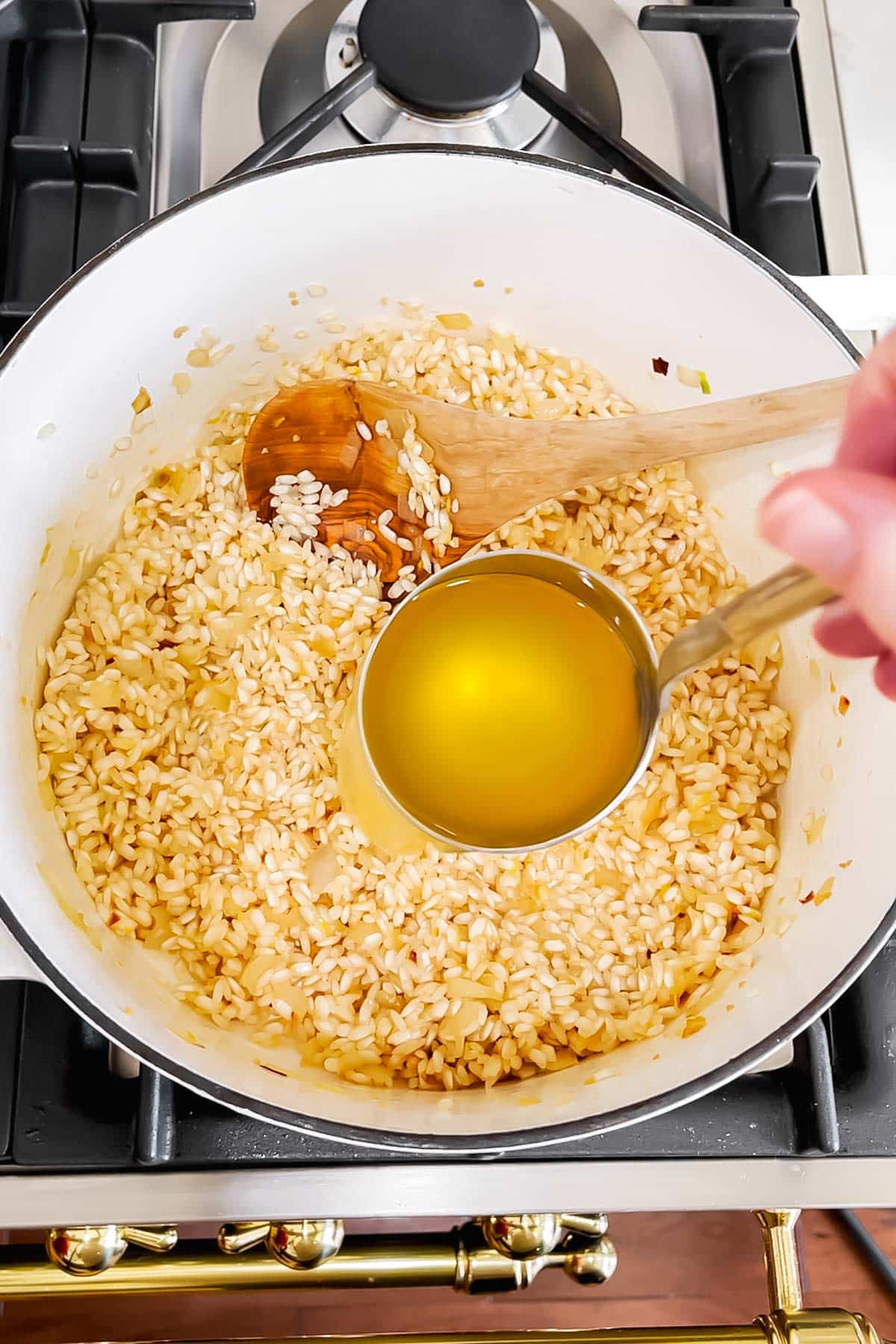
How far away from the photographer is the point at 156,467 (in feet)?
3.69

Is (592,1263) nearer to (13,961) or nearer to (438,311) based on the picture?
(13,961)

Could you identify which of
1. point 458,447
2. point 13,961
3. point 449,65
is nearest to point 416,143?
point 449,65

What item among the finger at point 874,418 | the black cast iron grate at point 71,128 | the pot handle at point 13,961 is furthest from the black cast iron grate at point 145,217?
the finger at point 874,418

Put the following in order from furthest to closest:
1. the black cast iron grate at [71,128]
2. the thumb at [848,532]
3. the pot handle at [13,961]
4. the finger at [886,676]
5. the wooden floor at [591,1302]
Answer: the wooden floor at [591,1302] < the black cast iron grate at [71,128] < the pot handle at [13,961] < the finger at [886,676] < the thumb at [848,532]

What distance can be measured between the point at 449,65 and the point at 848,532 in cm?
84

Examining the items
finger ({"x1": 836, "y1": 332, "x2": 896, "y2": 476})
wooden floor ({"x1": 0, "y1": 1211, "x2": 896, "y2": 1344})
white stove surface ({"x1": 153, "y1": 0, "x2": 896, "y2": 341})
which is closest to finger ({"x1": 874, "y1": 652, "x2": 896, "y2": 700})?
finger ({"x1": 836, "y1": 332, "x2": 896, "y2": 476})

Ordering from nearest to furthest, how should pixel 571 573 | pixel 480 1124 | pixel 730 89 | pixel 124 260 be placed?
pixel 480 1124, pixel 124 260, pixel 571 573, pixel 730 89

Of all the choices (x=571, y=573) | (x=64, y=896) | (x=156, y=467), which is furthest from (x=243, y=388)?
(x=64, y=896)

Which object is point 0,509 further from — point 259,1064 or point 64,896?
point 259,1064

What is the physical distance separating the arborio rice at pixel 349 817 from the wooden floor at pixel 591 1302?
2.47 ft

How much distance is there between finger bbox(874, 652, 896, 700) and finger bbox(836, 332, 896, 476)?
17cm

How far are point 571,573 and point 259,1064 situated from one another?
20.4 inches

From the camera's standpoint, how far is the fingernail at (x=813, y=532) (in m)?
0.47

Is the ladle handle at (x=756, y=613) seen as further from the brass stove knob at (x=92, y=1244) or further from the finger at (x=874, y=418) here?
the brass stove knob at (x=92, y=1244)
